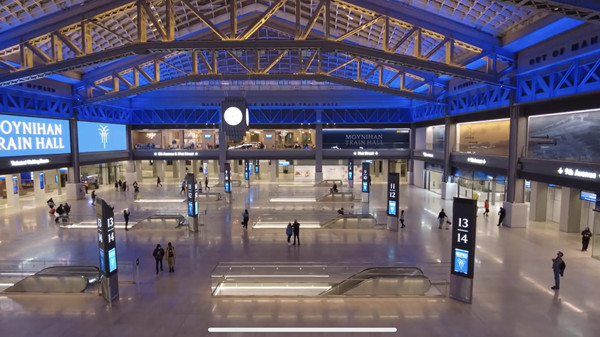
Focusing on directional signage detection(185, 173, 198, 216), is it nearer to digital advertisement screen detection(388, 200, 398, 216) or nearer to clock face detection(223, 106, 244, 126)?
clock face detection(223, 106, 244, 126)

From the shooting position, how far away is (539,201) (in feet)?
79.8

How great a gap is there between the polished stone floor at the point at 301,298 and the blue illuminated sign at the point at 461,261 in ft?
3.37

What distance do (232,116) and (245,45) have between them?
4.24 metres

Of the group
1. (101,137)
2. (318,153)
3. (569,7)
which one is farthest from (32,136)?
(569,7)

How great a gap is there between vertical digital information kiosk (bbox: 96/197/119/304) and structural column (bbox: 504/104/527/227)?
2134cm

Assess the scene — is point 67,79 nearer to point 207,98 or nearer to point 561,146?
point 207,98

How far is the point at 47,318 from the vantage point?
35.1 ft

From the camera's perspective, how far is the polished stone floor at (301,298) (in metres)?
10.3

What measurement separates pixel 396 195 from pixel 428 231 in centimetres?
269

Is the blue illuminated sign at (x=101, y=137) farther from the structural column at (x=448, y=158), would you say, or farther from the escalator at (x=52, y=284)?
the structural column at (x=448, y=158)

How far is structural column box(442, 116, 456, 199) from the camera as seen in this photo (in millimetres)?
32938

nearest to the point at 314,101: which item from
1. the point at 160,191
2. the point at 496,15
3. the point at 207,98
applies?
the point at 207,98

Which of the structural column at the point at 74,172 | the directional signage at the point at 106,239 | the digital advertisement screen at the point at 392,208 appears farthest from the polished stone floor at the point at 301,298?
the structural column at the point at 74,172

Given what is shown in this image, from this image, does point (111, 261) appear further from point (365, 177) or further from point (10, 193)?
point (10, 193)
